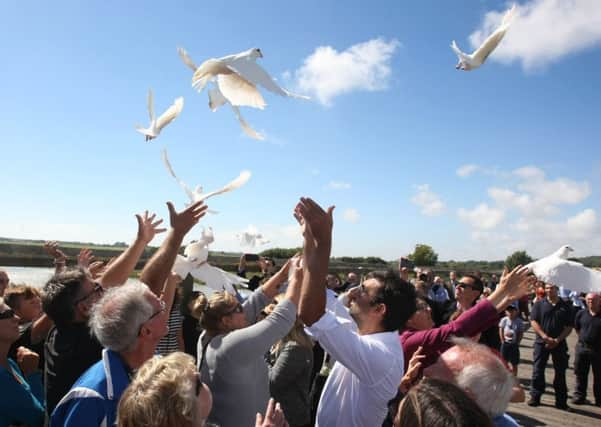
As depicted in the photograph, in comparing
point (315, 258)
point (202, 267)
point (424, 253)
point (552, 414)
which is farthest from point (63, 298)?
point (424, 253)

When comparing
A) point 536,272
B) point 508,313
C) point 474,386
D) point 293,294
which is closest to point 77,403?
point 293,294

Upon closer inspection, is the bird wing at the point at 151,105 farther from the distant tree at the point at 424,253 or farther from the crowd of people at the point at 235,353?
the distant tree at the point at 424,253

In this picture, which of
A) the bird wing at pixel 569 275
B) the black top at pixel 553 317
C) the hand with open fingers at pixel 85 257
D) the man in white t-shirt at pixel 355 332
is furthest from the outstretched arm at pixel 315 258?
the black top at pixel 553 317

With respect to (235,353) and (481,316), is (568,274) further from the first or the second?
(235,353)

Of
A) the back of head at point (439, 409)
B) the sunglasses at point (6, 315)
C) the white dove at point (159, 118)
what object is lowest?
the sunglasses at point (6, 315)

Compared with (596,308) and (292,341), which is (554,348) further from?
(292,341)

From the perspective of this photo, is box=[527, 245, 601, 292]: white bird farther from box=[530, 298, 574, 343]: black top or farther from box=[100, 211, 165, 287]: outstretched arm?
box=[530, 298, 574, 343]: black top

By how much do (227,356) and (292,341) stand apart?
1.39 m

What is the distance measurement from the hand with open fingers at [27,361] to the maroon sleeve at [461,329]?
8.59 ft

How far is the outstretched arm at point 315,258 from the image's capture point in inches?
75.3

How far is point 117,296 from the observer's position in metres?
2.01

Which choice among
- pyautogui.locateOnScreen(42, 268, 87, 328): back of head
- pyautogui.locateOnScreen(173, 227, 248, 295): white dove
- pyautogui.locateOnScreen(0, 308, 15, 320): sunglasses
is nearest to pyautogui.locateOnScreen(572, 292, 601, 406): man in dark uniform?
pyautogui.locateOnScreen(173, 227, 248, 295): white dove

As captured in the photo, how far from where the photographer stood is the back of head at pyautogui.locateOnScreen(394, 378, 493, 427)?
1.27 metres

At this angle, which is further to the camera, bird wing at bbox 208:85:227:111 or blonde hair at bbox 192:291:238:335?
blonde hair at bbox 192:291:238:335
